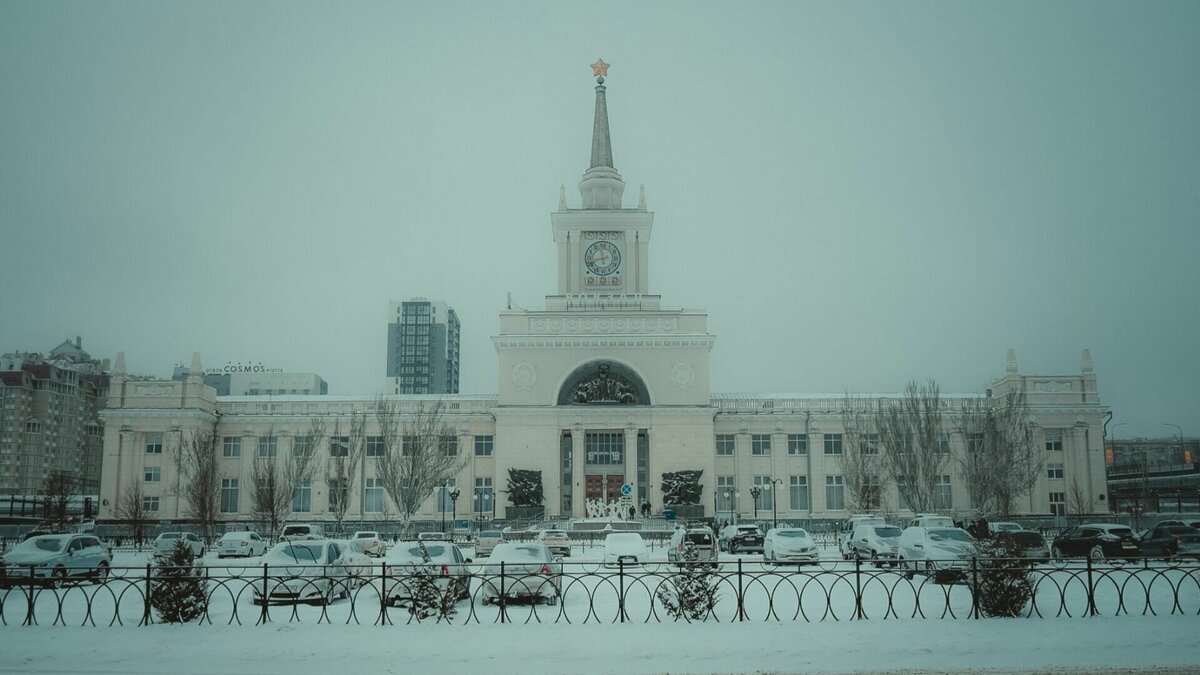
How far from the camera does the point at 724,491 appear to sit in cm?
6825

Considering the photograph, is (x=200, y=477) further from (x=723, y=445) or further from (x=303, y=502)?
(x=723, y=445)

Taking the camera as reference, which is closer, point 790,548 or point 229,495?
point 790,548

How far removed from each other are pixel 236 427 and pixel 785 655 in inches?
2442

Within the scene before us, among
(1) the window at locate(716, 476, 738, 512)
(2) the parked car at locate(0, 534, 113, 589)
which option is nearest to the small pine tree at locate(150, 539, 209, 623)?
(2) the parked car at locate(0, 534, 113, 589)

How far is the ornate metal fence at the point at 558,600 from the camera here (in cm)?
1902

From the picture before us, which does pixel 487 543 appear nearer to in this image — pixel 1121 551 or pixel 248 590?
pixel 248 590

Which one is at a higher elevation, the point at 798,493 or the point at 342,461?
the point at 342,461

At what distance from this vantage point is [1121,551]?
32438 mm

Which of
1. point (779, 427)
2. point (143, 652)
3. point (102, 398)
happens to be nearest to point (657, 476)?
point (779, 427)

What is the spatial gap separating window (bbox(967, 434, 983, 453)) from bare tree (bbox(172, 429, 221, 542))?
4394cm

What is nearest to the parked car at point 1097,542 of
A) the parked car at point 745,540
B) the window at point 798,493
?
the parked car at point 745,540

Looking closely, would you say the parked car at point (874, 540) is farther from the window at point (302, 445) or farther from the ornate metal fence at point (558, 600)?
the window at point (302, 445)

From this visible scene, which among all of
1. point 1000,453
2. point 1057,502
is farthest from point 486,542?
point 1057,502

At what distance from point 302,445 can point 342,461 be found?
4.42 metres
